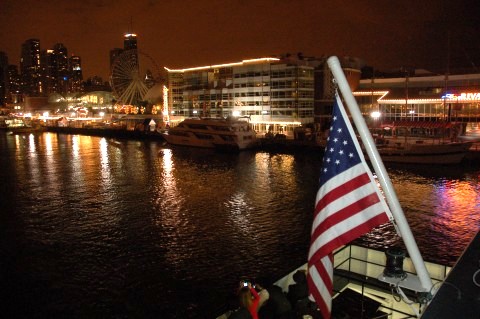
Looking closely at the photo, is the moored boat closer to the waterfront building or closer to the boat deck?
the waterfront building

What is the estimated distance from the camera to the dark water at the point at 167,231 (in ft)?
45.3

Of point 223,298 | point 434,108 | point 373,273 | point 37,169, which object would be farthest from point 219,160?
point 373,273

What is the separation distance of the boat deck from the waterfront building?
1864 inches

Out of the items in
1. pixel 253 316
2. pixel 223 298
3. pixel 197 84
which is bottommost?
pixel 223 298

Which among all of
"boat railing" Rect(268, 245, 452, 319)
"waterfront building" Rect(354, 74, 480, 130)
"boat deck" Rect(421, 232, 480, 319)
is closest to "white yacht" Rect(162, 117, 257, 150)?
"waterfront building" Rect(354, 74, 480, 130)

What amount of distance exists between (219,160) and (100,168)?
12454mm

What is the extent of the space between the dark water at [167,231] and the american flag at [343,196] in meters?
9.72

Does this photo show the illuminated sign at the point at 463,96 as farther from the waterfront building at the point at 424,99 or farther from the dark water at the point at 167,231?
the dark water at the point at 167,231

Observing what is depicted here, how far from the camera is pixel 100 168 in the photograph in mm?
41031

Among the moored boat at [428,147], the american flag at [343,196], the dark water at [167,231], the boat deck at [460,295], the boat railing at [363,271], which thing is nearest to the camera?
the boat deck at [460,295]

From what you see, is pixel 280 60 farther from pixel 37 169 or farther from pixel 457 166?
pixel 37 169

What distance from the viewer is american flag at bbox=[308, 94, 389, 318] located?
374cm

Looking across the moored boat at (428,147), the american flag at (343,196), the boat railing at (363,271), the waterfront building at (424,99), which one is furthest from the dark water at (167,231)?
the waterfront building at (424,99)

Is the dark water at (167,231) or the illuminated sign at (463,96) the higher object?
the illuminated sign at (463,96)
